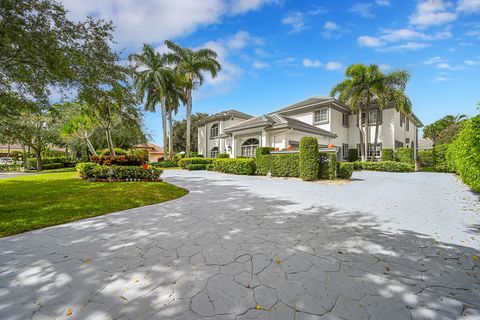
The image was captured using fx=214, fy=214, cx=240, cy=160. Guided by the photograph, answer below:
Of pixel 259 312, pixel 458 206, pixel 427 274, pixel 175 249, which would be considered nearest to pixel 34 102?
pixel 175 249

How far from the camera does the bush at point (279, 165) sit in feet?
46.6

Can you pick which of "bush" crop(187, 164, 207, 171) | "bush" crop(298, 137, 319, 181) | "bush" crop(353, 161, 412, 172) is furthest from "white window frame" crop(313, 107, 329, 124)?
"bush" crop(187, 164, 207, 171)

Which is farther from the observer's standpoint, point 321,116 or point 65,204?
point 321,116

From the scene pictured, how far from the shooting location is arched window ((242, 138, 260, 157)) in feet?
70.6

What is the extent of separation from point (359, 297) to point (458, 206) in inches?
271

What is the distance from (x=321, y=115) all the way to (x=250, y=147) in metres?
9.95

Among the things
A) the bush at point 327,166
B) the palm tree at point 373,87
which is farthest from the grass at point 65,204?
the palm tree at point 373,87

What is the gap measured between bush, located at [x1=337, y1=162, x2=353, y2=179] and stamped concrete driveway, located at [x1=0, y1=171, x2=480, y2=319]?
26.6 ft

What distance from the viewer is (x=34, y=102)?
9.14 meters

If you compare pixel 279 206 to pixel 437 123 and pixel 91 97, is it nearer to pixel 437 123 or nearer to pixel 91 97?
pixel 91 97

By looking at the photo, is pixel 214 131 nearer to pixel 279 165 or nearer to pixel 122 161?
pixel 279 165

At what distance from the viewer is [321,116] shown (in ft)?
82.8

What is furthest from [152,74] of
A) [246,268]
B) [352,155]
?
[246,268]

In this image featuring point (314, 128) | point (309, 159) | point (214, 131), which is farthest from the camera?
point (214, 131)
